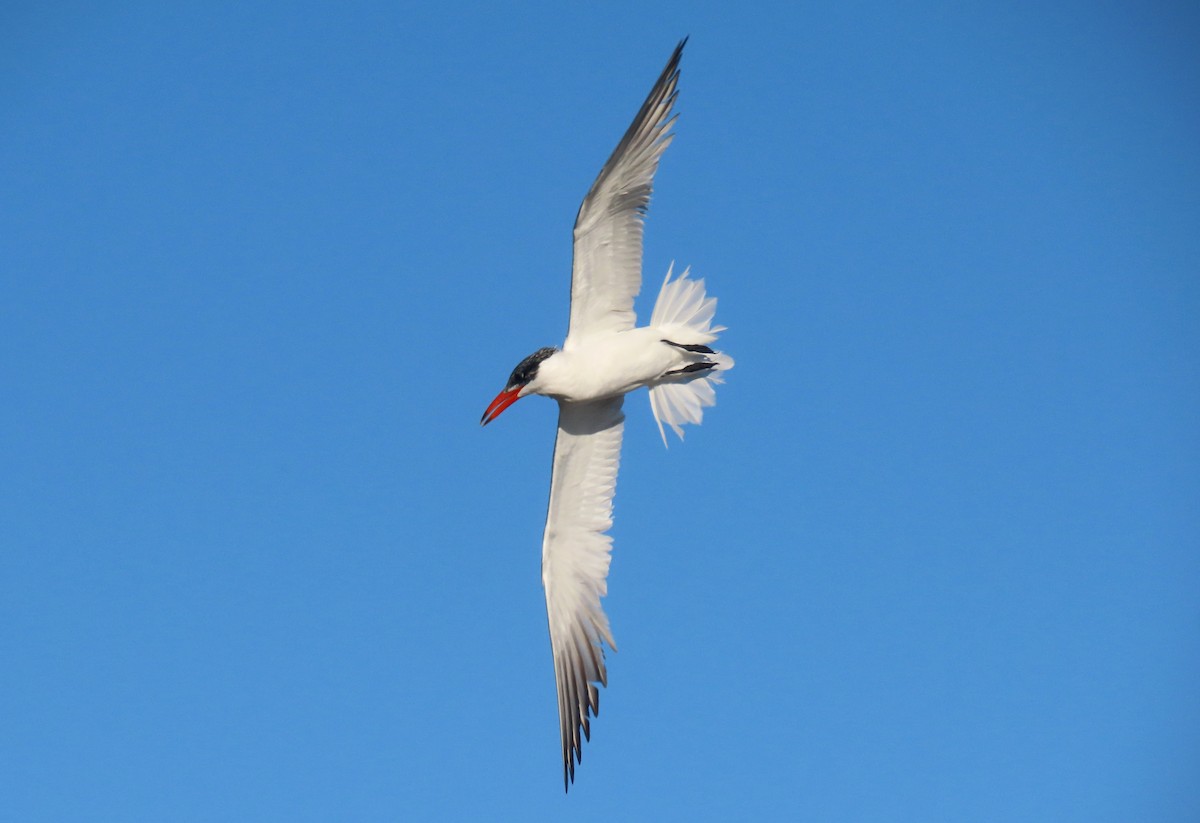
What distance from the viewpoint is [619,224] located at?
10.4 m

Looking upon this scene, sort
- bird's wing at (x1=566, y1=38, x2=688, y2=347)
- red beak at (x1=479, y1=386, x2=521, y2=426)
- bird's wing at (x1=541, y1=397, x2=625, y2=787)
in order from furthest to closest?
1. bird's wing at (x1=541, y1=397, x2=625, y2=787)
2. red beak at (x1=479, y1=386, x2=521, y2=426)
3. bird's wing at (x1=566, y1=38, x2=688, y2=347)

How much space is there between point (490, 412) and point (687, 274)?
221 cm

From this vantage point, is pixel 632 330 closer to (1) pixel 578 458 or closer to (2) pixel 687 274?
(2) pixel 687 274

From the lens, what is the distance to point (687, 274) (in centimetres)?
1121

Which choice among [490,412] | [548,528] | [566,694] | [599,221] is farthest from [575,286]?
[566,694]

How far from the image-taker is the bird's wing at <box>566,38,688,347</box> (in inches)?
399

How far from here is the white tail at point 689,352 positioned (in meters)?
11.1

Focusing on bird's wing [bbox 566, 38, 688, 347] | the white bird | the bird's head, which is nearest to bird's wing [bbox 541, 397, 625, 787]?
the white bird

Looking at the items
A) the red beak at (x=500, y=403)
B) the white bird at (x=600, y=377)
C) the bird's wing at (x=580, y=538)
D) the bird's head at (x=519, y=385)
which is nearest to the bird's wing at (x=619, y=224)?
the white bird at (x=600, y=377)

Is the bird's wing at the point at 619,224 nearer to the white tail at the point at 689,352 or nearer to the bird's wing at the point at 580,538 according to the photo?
the white tail at the point at 689,352

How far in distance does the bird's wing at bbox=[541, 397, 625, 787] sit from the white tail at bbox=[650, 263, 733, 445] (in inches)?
18.5

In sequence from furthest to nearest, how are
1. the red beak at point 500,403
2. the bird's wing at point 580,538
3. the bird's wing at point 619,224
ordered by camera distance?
the bird's wing at point 580,538
the red beak at point 500,403
the bird's wing at point 619,224

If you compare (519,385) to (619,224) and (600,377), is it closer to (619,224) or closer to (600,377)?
(600,377)

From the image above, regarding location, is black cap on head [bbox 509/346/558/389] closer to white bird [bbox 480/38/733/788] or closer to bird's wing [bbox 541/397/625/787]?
white bird [bbox 480/38/733/788]
